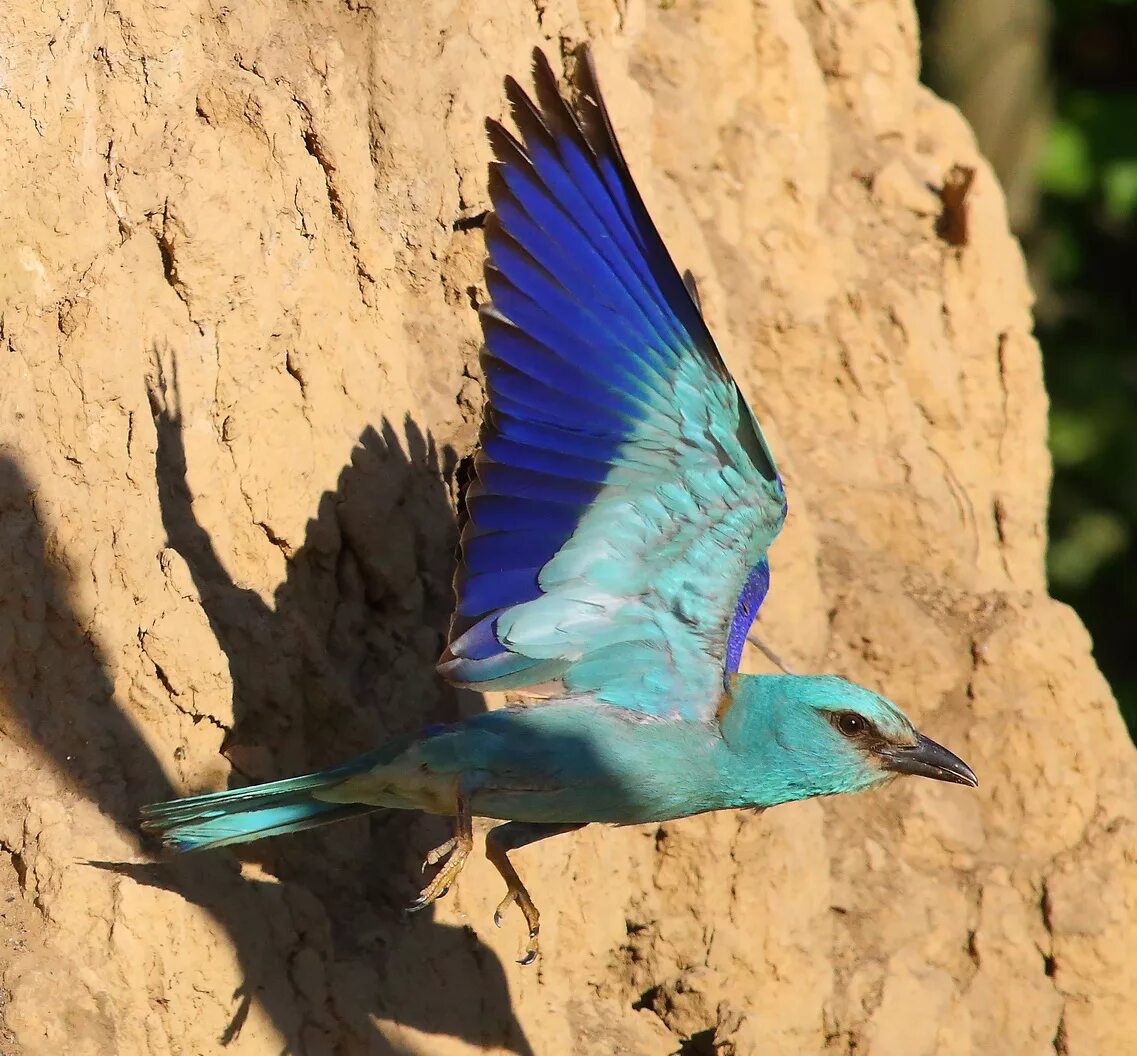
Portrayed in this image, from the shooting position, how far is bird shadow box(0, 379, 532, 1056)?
379 centimetres

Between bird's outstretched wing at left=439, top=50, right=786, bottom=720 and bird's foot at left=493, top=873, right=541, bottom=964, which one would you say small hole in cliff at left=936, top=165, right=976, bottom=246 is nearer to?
bird's outstretched wing at left=439, top=50, right=786, bottom=720

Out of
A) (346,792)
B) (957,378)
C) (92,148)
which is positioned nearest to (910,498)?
(957,378)

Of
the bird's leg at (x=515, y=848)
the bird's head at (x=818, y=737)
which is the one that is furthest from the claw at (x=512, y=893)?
the bird's head at (x=818, y=737)

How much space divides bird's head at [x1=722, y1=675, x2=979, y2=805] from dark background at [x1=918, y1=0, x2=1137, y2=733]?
18.2 feet

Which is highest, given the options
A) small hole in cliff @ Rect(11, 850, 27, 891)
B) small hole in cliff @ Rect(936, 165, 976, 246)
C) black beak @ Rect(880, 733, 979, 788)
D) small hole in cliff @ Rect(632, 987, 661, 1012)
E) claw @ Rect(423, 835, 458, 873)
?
small hole in cliff @ Rect(936, 165, 976, 246)

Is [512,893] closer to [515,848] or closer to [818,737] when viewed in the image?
→ [515,848]

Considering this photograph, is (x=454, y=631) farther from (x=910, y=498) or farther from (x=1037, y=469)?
(x=1037, y=469)

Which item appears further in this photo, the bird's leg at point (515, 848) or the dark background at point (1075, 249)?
the dark background at point (1075, 249)

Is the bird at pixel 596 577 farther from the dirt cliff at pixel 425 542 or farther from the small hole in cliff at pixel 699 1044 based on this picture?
the small hole in cliff at pixel 699 1044

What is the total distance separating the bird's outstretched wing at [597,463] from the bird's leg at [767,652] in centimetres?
73

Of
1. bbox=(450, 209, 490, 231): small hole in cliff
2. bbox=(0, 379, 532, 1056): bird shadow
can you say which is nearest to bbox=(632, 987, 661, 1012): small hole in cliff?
bbox=(0, 379, 532, 1056): bird shadow

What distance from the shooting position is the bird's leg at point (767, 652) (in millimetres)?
5000

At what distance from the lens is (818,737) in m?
4.24

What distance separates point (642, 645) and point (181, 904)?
1266mm
